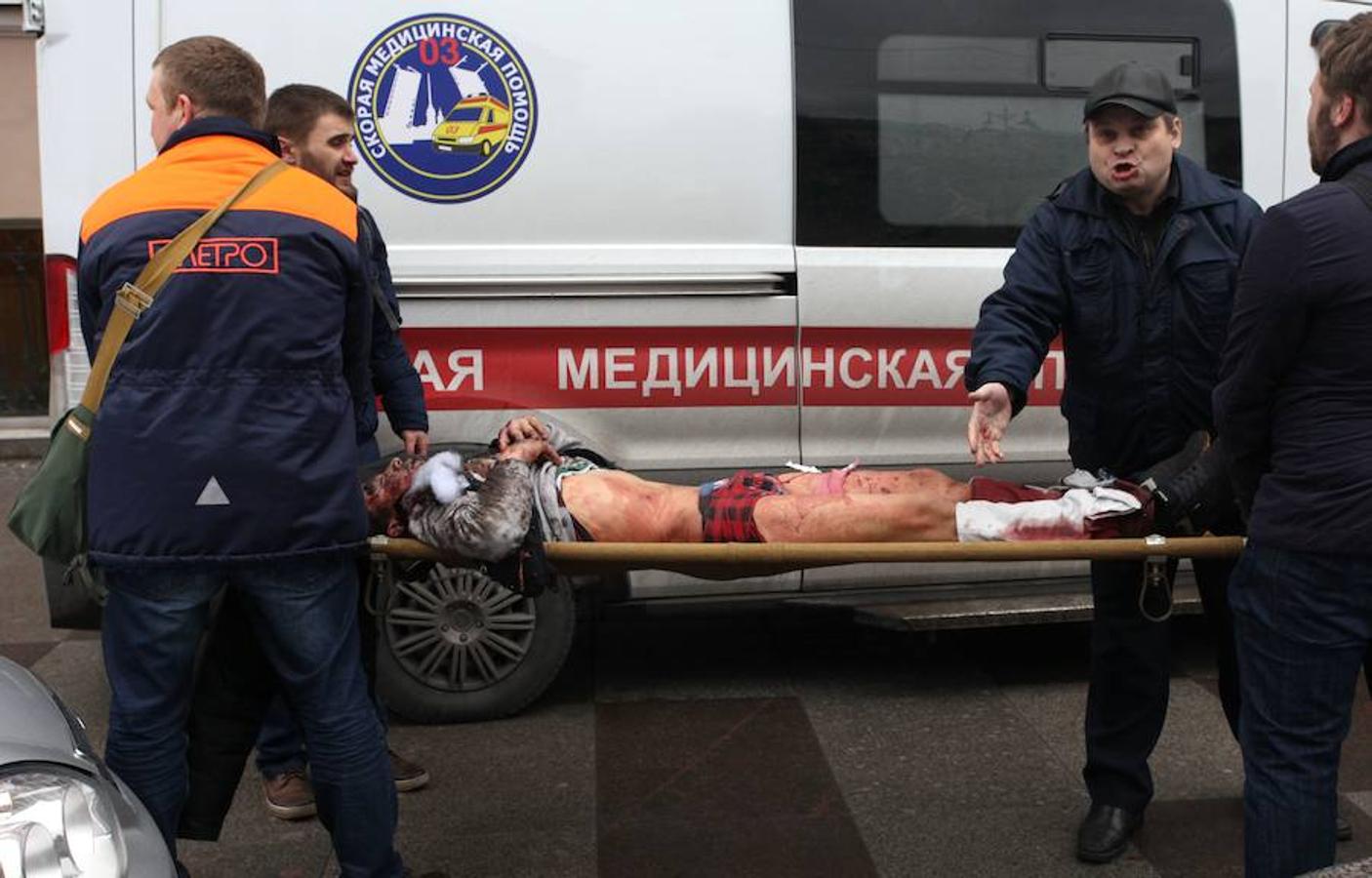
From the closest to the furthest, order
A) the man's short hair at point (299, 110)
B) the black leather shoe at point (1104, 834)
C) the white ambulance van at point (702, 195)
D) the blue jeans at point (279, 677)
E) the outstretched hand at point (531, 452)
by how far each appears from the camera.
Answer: the blue jeans at point (279, 677)
the outstretched hand at point (531, 452)
the black leather shoe at point (1104, 834)
the man's short hair at point (299, 110)
the white ambulance van at point (702, 195)

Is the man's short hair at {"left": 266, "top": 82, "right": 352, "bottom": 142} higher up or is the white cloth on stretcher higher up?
the man's short hair at {"left": 266, "top": 82, "right": 352, "bottom": 142}

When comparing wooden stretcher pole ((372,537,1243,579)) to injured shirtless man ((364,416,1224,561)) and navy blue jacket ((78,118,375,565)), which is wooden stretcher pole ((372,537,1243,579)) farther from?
navy blue jacket ((78,118,375,565))

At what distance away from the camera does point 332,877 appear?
3406 millimetres

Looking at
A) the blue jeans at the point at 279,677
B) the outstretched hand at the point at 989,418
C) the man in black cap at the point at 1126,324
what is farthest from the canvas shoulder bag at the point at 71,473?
the man in black cap at the point at 1126,324

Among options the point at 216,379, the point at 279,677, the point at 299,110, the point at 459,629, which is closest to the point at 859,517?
the point at 279,677

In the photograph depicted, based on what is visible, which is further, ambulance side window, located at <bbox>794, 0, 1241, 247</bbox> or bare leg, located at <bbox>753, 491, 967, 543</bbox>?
ambulance side window, located at <bbox>794, 0, 1241, 247</bbox>

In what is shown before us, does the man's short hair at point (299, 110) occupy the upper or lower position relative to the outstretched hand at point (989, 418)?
upper

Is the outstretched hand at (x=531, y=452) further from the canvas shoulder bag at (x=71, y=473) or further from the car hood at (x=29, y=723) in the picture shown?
the car hood at (x=29, y=723)

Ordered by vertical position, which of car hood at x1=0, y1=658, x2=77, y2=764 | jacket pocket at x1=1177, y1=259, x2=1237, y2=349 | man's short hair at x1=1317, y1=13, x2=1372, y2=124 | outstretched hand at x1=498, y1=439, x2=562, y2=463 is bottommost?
car hood at x1=0, y1=658, x2=77, y2=764

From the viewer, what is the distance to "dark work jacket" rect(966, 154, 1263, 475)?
3137 mm

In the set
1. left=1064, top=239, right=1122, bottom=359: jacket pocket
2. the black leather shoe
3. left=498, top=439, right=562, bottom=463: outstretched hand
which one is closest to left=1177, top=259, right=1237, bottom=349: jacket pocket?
left=1064, top=239, right=1122, bottom=359: jacket pocket

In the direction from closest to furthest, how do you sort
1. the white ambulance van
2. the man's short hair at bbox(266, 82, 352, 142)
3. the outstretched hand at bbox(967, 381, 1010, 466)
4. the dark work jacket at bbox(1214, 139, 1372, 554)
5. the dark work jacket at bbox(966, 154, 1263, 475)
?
1. the dark work jacket at bbox(1214, 139, 1372, 554)
2. the outstretched hand at bbox(967, 381, 1010, 466)
3. the dark work jacket at bbox(966, 154, 1263, 475)
4. the man's short hair at bbox(266, 82, 352, 142)
5. the white ambulance van

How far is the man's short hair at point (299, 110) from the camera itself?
138 inches

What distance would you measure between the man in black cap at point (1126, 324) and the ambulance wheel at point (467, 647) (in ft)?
5.19
